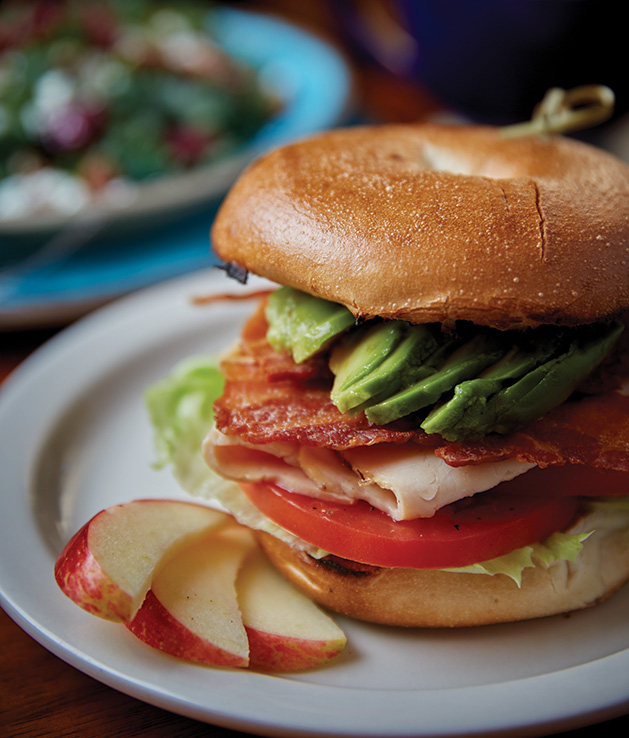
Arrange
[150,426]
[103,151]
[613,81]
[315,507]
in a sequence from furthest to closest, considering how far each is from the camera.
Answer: [103,151]
[613,81]
[150,426]
[315,507]

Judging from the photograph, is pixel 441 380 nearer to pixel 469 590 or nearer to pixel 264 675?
pixel 469 590

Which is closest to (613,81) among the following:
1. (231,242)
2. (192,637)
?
(231,242)

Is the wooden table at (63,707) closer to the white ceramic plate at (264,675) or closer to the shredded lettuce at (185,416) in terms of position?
the white ceramic plate at (264,675)

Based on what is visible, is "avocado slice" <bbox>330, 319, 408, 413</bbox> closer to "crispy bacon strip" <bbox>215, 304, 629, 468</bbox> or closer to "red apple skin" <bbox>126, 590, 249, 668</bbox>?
"crispy bacon strip" <bbox>215, 304, 629, 468</bbox>

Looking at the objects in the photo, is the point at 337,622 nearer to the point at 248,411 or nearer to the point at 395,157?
the point at 248,411

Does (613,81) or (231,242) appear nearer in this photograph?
(231,242)

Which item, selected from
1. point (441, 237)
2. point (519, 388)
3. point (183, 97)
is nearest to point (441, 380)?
point (519, 388)

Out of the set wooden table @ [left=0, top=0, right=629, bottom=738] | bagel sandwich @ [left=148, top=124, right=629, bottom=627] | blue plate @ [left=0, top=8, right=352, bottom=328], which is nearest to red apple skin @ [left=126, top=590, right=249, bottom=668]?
wooden table @ [left=0, top=0, right=629, bottom=738]
